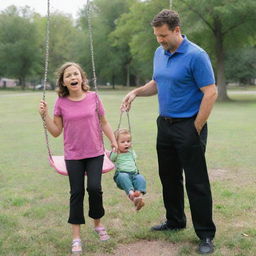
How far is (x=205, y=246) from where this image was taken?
415cm

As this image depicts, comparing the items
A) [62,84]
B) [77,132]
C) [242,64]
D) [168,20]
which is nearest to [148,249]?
[77,132]

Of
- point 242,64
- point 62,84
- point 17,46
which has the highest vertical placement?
point 17,46

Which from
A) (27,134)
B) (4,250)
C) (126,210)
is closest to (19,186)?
(126,210)

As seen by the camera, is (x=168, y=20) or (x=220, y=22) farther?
(x=220, y=22)

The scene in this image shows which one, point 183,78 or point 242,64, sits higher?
point 242,64

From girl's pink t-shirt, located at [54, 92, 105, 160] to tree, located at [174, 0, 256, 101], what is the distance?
26.3 metres

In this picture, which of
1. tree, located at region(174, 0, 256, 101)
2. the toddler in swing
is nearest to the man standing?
the toddler in swing

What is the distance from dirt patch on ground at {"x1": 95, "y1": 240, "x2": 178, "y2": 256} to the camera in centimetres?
419

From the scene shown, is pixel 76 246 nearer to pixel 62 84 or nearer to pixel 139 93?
pixel 62 84

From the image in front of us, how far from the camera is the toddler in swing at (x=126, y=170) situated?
466 centimetres

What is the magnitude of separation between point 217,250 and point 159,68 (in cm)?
182

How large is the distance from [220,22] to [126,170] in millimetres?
29244

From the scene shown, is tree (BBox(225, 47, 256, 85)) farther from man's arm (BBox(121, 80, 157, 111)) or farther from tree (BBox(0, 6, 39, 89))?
man's arm (BBox(121, 80, 157, 111))

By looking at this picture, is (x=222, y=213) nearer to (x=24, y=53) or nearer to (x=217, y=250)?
(x=217, y=250)
